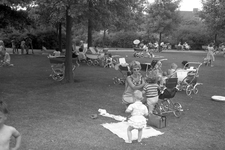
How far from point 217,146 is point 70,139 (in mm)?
2932

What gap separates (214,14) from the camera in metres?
32.0

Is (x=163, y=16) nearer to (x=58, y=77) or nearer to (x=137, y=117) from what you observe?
(x=58, y=77)

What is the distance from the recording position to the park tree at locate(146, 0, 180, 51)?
1491 inches

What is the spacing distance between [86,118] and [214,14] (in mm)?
29026

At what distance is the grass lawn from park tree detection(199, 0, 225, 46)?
2095 cm

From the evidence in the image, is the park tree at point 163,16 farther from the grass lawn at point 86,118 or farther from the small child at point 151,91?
the small child at point 151,91

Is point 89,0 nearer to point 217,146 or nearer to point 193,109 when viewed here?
point 193,109

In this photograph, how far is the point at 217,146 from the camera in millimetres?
5555

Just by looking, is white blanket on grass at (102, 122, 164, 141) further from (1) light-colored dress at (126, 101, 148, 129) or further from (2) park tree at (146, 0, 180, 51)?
(2) park tree at (146, 0, 180, 51)

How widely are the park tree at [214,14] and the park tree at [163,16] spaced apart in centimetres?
468

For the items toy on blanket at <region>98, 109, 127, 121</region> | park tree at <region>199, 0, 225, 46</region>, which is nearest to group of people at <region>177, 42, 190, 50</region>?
park tree at <region>199, 0, 225, 46</region>

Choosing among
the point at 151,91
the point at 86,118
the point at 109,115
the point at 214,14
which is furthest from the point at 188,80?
the point at 214,14

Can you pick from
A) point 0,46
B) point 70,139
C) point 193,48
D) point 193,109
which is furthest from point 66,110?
point 193,48

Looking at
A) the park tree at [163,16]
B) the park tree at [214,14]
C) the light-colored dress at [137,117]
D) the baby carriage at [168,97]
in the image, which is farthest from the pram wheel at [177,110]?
the park tree at [163,16]
